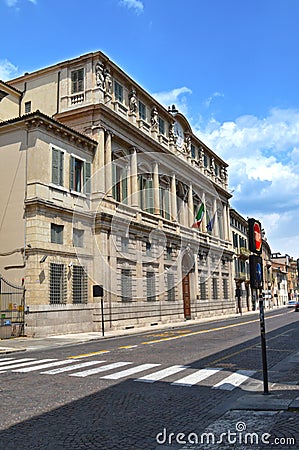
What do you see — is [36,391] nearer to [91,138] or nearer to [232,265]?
[91,138]

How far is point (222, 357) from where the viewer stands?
13.7 m

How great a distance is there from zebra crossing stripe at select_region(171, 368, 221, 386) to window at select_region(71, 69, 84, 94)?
23.9m

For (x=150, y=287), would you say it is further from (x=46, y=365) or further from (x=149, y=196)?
(x=46, y=365)

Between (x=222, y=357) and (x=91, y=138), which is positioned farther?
(x=91, y=138)

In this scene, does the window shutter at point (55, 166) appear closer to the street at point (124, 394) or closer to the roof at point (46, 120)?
the roof at point (46, 120)

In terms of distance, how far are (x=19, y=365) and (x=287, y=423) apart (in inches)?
349

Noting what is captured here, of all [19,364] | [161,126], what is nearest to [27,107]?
[161,126]

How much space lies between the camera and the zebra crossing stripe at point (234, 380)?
928cm

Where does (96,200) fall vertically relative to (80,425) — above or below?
above

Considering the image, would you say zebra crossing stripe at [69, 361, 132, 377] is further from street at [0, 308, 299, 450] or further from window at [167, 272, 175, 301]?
window at [167, 272, 175, 301]

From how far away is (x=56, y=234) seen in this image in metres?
25.4

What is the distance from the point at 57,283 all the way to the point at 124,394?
55.0 feet

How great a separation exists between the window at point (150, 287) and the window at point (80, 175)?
8878mm

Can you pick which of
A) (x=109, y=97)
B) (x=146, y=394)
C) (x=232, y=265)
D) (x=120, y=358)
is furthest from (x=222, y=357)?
(x=232, y=265)
